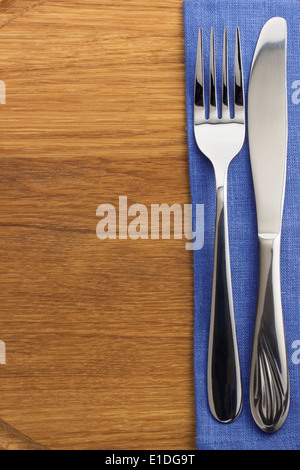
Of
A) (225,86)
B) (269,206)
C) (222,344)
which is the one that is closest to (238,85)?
(225,86)

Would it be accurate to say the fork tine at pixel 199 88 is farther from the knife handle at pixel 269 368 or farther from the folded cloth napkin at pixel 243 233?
the knife handle at pixel 269 368

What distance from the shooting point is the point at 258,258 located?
0.56 meters

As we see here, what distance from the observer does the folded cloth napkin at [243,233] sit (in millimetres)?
536

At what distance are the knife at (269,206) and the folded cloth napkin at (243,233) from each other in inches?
0.4

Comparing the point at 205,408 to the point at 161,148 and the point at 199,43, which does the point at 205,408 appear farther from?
the point at 199,43

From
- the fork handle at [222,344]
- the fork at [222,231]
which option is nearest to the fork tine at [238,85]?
the fork at [222,231]

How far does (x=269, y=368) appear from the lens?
0.53 m

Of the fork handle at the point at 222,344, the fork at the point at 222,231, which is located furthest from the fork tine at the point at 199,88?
the fork handle at the point at 222,344

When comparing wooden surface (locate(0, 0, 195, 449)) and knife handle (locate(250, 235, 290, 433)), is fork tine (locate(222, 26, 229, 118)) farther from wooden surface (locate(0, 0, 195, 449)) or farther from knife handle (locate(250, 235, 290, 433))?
knife handle (locate(250, 235, 290, 433))

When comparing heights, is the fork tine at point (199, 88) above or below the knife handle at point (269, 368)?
above

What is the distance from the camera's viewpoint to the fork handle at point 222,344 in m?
0.53

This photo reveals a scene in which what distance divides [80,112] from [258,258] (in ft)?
0.82

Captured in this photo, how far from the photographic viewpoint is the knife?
525 mm
